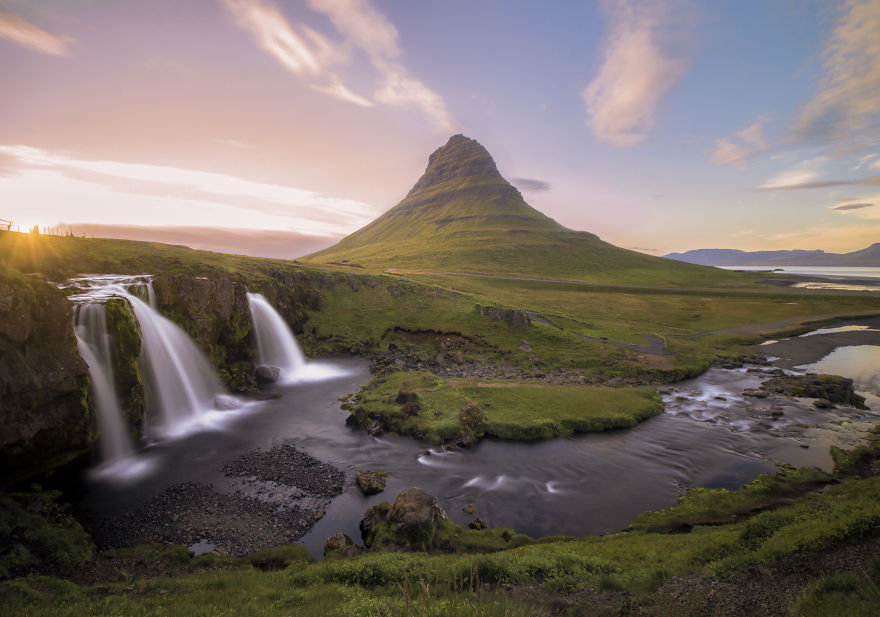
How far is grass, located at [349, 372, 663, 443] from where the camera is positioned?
111ft

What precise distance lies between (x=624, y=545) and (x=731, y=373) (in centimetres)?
4809

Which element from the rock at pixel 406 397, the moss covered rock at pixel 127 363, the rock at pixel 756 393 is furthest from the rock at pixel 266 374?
the rock at pixel 756 393

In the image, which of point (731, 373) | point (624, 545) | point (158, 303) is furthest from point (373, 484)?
point (731, 373)

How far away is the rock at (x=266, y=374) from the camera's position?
48.9 m

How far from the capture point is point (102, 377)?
99.8 feet

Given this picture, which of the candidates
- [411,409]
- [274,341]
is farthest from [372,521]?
[274,341]

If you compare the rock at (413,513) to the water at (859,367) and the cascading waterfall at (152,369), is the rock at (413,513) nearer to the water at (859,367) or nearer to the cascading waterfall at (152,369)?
the cascading waterfall at (152,369)

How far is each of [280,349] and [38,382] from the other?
107 feet

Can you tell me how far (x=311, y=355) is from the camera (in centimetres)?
6091

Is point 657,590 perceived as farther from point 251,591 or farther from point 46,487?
point 46,487

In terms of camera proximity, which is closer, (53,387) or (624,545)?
(624,545)

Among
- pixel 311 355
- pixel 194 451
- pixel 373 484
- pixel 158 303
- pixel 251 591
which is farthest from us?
pixel 311 355

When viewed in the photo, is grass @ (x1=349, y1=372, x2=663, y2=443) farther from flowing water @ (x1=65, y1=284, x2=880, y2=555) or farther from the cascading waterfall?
the cascading waterfall

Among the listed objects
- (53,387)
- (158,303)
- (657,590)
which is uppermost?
(158,303)
